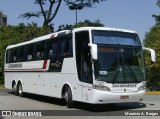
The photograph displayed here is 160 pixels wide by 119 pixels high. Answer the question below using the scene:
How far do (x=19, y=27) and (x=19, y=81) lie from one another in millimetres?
22156

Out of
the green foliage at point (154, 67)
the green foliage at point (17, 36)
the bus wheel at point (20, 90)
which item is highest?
the green foliage at point (17, 36)

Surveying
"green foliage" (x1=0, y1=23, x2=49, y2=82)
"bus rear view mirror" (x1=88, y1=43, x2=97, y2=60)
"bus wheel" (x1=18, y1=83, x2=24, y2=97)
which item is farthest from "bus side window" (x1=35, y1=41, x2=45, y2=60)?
"green foliage" (x1=0, y1=23, x2=49, y2=82)

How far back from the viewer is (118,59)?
15570 millimetres

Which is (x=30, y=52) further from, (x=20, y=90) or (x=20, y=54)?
(x=20, y=90)

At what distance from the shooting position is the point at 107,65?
1524 cm

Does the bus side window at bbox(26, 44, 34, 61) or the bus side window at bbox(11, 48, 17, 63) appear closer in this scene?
the bus side window at bbox(26, 44, 34, 61)

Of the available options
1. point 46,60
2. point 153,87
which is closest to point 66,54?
point 46,60

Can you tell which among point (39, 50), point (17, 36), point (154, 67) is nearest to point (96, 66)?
point (39, 50)

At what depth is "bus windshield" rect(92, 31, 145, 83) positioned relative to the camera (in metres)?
15.2

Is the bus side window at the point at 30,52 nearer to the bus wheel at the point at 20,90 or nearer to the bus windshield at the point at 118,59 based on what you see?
the bus wheel at the point at 20,90

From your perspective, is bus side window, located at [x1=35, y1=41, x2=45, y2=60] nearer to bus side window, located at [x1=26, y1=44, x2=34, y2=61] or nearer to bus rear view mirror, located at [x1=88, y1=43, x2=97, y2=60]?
bus side window, located at [x1=26, y1=44, x2=34, y2=61]

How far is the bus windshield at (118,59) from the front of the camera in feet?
49.8

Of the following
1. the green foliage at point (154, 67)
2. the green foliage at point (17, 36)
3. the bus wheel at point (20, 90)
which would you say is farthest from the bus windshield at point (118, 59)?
the green foliage at point (17, 36)

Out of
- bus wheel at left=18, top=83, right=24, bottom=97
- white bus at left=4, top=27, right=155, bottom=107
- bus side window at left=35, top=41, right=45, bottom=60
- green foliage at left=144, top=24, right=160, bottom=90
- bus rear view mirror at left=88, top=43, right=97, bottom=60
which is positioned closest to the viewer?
bus rear view mirror at left=88, top=43, right=97, bottom=60
